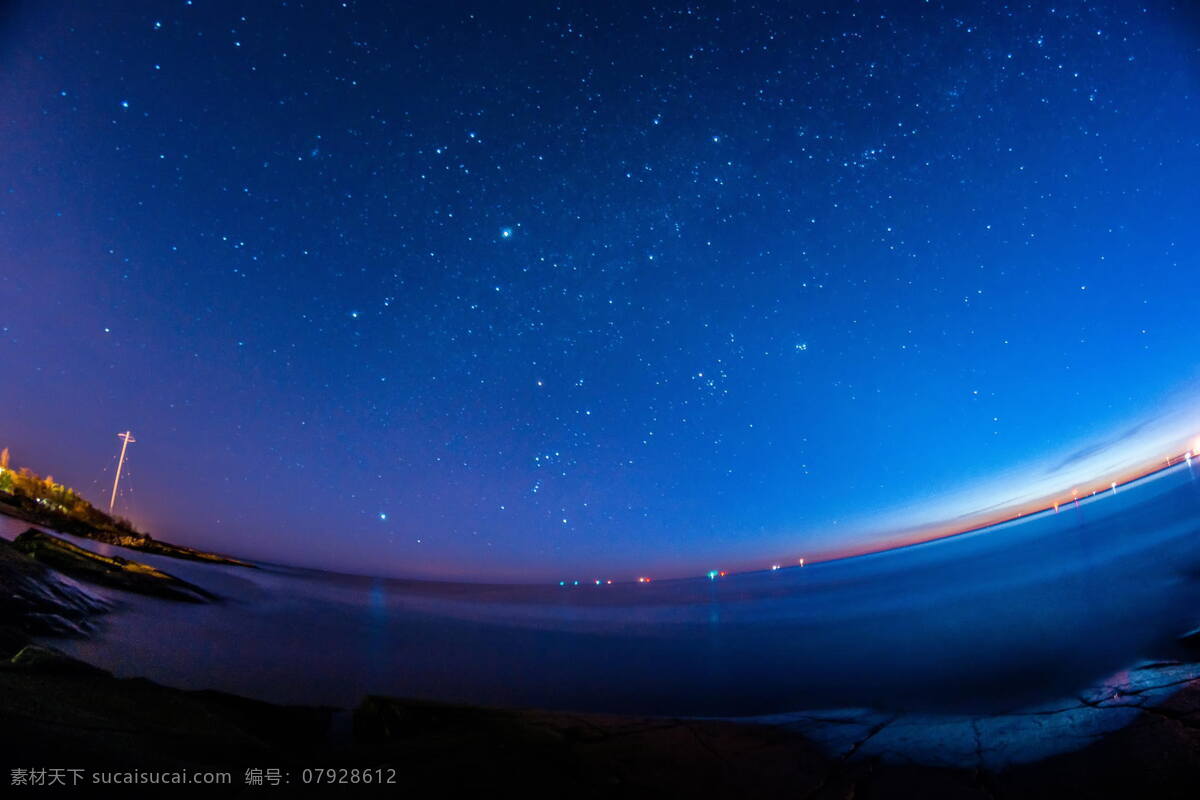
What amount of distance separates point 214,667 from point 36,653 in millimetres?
5509

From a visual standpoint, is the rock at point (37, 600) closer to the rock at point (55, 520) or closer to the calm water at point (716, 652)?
the calm water at point (716, 652)

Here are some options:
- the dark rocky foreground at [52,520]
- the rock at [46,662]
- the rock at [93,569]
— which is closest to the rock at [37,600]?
the rock at [93,569]

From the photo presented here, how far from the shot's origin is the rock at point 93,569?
12.0 m

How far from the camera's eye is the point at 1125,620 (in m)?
12.9

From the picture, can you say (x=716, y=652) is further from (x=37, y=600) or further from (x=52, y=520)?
(x=52, y=520)

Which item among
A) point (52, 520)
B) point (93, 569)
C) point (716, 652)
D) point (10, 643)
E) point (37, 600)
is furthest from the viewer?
point (52, 520)

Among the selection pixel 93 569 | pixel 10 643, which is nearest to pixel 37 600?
pixel 10 643

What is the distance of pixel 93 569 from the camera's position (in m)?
13.1

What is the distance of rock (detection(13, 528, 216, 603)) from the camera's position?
1203 centimetres

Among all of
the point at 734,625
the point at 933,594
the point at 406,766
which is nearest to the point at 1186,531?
the point at 933,594

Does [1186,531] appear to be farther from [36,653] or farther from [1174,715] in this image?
[36,653]

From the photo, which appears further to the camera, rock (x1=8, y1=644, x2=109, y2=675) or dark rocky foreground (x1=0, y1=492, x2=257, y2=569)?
dark rocky foreground (x1=0, y1=492, x2=257, y2=569)

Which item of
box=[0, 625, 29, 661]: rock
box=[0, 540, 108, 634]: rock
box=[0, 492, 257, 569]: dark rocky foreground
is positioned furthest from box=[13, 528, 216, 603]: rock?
box=[0, 492, 257, 569]: dark rocky foreground

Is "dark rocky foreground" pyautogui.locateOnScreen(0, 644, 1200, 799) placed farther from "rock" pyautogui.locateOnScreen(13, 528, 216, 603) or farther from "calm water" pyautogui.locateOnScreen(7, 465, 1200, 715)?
"rock" pyautogui.locateOnScreen(13, 528, 216, 603)
